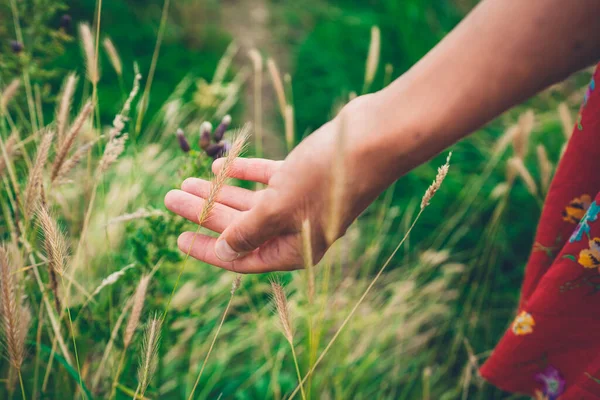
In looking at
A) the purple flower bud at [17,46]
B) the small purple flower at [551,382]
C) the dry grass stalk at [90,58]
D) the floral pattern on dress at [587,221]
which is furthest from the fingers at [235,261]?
the purple flower bud at [17,46]

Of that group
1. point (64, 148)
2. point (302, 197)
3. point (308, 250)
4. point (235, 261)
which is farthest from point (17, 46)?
point (308, 250)

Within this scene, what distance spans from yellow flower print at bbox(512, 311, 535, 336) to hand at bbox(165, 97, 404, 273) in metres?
0.50

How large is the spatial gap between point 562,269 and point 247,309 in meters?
1.41

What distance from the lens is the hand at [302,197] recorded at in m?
0.73

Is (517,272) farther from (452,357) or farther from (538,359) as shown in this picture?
(538,359)

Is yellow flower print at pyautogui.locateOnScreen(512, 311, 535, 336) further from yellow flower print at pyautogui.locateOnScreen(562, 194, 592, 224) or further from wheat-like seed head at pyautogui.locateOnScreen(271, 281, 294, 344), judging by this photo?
wheat-like seed head at pyautogui.locateOnScreen(271, 281, 294, 344)

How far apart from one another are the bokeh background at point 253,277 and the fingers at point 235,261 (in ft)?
0.39

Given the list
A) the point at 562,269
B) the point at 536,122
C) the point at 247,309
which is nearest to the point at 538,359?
the point at 562,269

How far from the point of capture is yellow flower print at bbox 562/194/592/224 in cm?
94

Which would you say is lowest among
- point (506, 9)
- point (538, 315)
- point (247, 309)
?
point (247, 309)

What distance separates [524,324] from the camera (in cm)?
99

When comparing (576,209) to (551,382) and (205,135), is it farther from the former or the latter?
(205,135)

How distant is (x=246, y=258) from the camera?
938 millimetres

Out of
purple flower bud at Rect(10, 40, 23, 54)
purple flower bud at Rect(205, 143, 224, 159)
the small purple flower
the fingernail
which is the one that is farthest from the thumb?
purple flower bud at Rect(10, 40, 23, 54)
